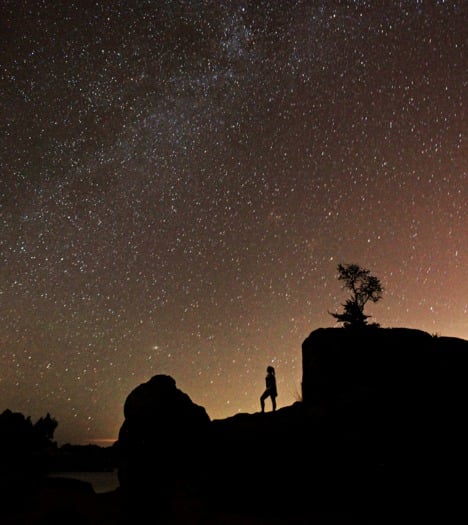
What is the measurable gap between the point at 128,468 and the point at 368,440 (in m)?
8.39

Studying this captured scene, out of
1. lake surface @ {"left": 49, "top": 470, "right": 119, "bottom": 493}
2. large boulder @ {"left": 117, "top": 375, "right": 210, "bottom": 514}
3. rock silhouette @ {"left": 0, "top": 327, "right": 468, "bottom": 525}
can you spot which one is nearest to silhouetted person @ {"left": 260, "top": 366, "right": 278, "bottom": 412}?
rock silhouette @ {"left": 0, "top": 327, "right": 468, "bottom": 525}

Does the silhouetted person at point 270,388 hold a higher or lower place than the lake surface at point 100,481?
higher

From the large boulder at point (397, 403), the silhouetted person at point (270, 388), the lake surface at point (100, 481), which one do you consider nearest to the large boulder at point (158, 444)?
the silhouetted person at point (270, 388)

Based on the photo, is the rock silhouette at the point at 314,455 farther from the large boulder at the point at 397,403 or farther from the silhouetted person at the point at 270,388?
the silhouetted person at the point at 270,388

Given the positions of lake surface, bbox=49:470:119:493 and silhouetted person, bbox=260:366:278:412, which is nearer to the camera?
silhouetted person, bbox=260:366:278:412

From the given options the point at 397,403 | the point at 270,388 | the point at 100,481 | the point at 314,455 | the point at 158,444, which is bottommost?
the point at 100,481

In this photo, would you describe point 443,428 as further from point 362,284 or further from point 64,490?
point 362,284

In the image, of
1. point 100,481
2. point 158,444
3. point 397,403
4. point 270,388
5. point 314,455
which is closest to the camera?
point 314,455

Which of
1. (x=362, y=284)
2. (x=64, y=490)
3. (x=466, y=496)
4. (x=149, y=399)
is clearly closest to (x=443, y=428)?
(x=466, y=496)

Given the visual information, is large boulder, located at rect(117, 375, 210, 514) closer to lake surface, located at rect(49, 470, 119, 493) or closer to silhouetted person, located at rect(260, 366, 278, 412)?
silhouetted person, located at rect(260, 366, 278, 412)

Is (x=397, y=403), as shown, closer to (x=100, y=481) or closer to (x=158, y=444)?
(x=158, y=444)

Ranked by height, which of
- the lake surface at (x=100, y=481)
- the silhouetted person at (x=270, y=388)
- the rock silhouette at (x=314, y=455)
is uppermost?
the silhouetted person at (x=270, y=388)

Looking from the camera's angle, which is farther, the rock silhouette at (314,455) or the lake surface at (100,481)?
the lake surface at (100,481)

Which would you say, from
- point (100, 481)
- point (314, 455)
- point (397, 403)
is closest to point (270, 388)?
point (314, 455)
